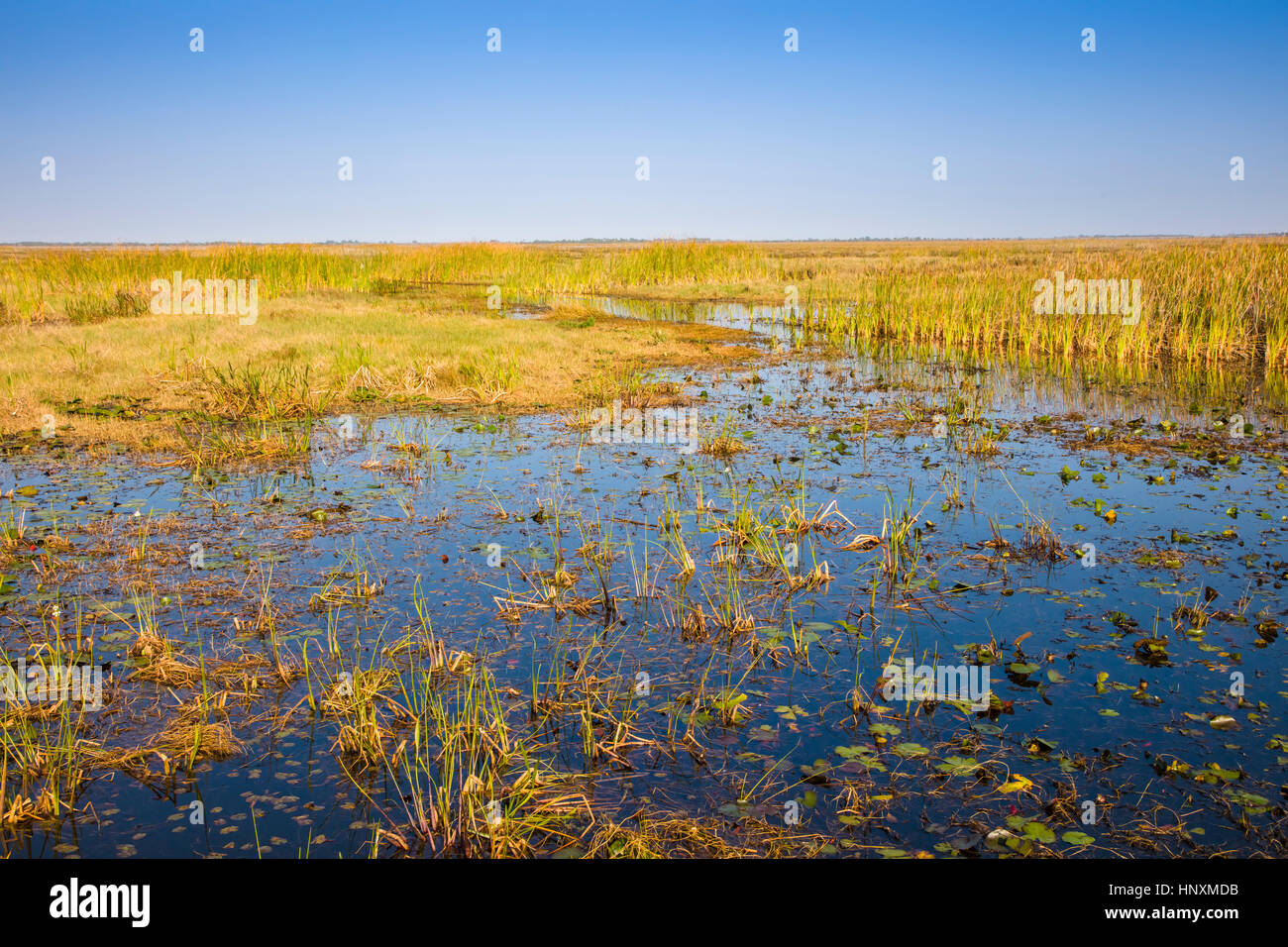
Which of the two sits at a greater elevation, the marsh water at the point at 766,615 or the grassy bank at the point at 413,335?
the grassy bank at the point at 413,335

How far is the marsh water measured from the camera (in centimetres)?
404

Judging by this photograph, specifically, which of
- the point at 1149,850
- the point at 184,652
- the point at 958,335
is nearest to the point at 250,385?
the point at 184,652

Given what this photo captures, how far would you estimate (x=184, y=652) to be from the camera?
17.9 ft

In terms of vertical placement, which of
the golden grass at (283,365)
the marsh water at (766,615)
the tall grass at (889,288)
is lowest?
the marsh water at (766,615)

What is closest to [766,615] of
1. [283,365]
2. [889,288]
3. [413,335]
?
[283,365]

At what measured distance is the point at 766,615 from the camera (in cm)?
618

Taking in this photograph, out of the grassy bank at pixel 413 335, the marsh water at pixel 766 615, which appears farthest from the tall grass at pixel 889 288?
the marsh water at pixel 766 615

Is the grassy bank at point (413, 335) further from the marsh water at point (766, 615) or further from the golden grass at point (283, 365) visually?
the marsh water at point (766, 615)

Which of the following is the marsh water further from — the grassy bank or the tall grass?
the tall grass

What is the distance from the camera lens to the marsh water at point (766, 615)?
13.3 ft

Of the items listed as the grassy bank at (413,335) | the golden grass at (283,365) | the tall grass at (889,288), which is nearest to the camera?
the golden grass at (283,365)

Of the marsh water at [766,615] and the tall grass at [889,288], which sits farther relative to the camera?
the tall grass at [889,288]
